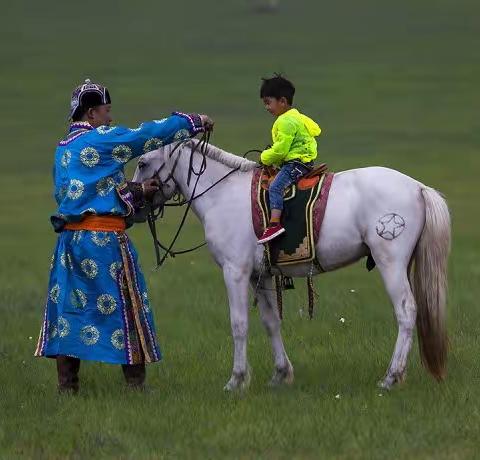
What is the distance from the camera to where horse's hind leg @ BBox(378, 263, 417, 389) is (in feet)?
28.1

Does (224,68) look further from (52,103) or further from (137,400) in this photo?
(137,400)

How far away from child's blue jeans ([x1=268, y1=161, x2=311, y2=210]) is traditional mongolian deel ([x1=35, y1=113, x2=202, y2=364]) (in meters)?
0.58

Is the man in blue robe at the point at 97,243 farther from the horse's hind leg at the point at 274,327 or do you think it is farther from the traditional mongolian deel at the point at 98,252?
the horse's hind leg at the point at 274,327

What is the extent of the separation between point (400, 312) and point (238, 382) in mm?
1114

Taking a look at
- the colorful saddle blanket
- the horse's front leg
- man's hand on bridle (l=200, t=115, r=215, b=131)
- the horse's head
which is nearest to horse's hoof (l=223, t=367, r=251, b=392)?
the horse's front leg

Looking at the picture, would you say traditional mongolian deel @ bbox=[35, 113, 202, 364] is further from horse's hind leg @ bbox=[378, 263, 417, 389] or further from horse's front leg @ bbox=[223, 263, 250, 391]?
horse's hind leg @ bbox=[378, 263, 417, 389]

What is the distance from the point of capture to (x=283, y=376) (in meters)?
9.12

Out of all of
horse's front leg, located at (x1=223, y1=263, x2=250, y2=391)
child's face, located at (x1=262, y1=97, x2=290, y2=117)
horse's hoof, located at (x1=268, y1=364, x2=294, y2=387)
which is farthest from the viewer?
horse's hoof, located at (x1=268, y1=364, x2=294, y2=387)

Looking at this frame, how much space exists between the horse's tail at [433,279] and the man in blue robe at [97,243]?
1.51m

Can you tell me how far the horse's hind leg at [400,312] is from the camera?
855 cm

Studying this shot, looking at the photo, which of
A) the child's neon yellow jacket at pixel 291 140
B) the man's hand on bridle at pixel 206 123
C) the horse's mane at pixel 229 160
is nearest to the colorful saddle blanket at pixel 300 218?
the child's neon yellow jacket at pixel 291 140

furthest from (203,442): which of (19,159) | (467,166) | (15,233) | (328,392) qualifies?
(19,159)

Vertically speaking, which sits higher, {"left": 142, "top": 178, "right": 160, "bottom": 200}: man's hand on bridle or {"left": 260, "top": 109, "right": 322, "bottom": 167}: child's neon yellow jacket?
{"left": 260, "top": 109, "right": 322, "bottom": 167}: child's neon yellow jacket

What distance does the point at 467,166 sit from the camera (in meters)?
24.5
